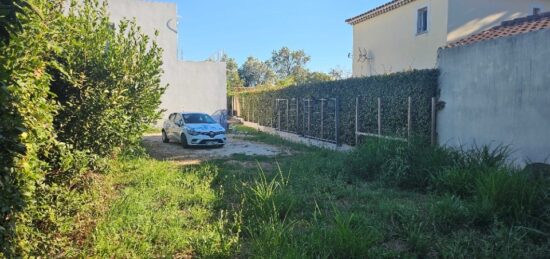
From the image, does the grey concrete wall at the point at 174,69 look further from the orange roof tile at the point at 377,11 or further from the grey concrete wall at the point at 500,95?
the grey concrete wall at the point at 500,95

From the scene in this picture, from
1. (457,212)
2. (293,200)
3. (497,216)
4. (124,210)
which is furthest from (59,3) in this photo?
(497,216)

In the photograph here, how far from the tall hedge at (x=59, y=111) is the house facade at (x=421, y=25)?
12402mm

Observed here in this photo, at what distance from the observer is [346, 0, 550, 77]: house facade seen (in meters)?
15.9

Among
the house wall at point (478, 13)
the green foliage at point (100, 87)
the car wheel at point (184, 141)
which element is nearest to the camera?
the green foliage at point (100, 87)

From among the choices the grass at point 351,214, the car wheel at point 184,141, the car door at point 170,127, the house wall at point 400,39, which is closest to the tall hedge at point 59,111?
the grass at point 351,214

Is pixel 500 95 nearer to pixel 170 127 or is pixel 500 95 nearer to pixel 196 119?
pixel 196 119

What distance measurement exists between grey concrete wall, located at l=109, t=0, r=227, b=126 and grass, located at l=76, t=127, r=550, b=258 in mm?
15152

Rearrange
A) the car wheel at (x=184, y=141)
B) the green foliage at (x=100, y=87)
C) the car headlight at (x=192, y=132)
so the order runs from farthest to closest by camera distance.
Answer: the car wheel at (x=184, y=141), the car headlight at (x=192, y=132), the green foliage at (x=100, y=87)

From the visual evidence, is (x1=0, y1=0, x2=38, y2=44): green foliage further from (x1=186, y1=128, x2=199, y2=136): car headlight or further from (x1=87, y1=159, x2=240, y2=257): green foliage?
(x1=186, y1=128, x2=199, y2=136): car headlight

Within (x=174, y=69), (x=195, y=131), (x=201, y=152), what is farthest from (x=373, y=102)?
(x=174, y=69)

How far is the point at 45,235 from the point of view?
398cm

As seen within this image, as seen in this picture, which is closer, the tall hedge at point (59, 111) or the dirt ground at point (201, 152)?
the tall hedge at point (59, 111)

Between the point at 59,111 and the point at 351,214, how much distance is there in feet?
12.9

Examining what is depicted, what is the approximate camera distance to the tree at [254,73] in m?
60.1
